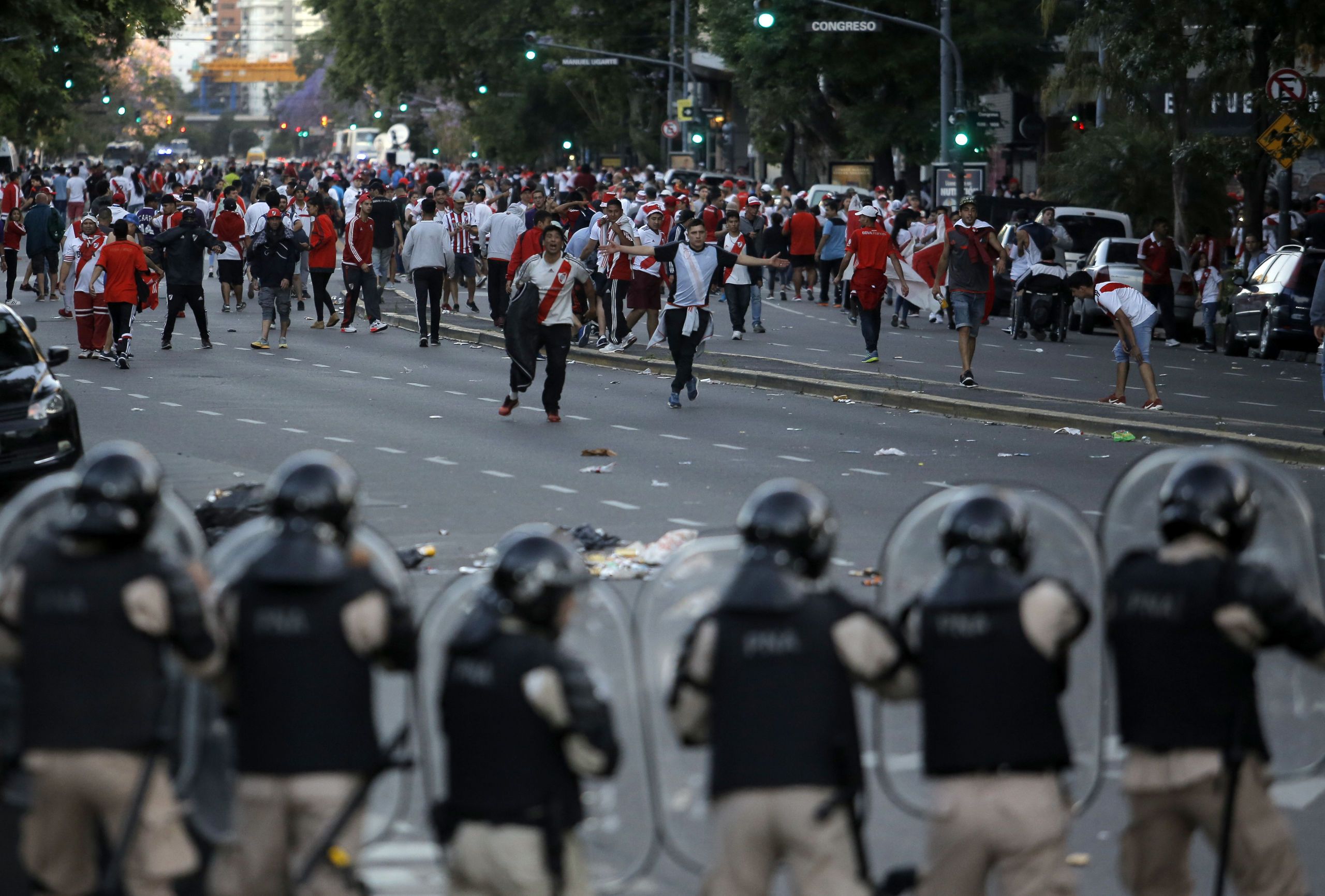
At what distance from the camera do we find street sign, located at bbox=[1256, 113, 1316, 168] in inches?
907

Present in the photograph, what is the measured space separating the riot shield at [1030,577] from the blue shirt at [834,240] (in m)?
25.1

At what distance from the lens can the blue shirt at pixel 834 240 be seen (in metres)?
29.8

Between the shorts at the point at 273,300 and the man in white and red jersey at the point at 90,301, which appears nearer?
the man in white and red jersey at the point at 90,301

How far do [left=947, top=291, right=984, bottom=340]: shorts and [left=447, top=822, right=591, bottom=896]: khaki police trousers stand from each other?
1528 cm

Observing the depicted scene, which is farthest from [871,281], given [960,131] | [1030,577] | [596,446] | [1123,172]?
[1030,577]

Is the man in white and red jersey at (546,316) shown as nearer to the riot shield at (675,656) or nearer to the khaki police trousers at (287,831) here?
the riot shield at (675,656)

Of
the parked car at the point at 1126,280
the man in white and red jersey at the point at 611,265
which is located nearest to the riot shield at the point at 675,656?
the man in white and red jersey at the point at 611,265

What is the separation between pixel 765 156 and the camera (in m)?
63.0

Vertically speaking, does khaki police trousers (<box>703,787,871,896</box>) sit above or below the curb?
above

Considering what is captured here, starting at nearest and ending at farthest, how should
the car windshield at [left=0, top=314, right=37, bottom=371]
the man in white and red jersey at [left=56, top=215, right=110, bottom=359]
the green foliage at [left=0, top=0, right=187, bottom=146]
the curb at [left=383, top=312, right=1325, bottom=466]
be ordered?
the car windshield at [left=0, top=314, right=37, bottom=371] → the curb at [left=383, top=312, right=1325, bottom=466] → the man in white and red jersey at [left=56, top=215, right=110, bottom=359] → the green foliage at [left=0, top=0, right=187, bottom=146]

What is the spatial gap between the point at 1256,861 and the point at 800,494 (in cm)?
142

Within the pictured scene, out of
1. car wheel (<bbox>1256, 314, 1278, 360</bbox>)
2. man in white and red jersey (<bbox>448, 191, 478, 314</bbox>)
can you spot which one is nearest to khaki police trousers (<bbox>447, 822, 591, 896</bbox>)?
car wheel (<bbox>1256, 314, 1278, 360</bbox>)

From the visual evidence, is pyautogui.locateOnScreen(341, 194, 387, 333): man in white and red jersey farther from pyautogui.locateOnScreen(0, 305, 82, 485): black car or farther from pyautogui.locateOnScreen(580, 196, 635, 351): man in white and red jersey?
pyautogui.locateOnScreen(0, 305, 82, 485): black car

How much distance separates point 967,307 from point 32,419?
9.77m
